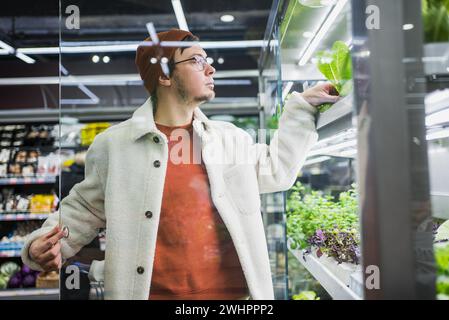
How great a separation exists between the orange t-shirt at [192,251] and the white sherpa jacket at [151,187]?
29 mm

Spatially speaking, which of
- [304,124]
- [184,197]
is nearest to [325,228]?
[304,124]

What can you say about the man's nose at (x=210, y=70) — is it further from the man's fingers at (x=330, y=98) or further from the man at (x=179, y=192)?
the man's fingers at (x=330, y=98)

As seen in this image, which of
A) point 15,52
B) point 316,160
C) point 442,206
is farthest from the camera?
point 15,52

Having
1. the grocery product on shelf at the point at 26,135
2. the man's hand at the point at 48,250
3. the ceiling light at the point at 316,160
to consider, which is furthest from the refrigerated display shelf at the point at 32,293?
the ceiling light at the point at 316,160

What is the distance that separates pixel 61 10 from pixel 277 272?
1.44 meters

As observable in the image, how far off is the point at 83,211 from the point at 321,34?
1.30m

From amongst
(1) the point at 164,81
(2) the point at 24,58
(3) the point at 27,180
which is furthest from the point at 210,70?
(2) the point at 24,58

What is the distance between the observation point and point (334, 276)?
181 centimetres

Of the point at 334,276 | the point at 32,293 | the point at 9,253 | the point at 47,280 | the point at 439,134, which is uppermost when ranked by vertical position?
the point at 439,134

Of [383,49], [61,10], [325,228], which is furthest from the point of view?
[325,228]

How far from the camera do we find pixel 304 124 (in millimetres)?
1701

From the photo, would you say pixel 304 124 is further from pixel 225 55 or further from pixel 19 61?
pixel 19 61

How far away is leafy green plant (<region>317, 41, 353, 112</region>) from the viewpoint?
1.61 meters

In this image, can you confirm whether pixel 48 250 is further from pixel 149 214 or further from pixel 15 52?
pixel 15 52
